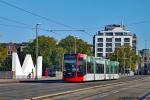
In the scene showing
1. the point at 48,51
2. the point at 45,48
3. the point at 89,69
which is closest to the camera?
the point at 89,69

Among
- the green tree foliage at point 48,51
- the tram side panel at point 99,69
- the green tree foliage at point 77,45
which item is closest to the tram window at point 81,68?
the tram side panel at point 99,69

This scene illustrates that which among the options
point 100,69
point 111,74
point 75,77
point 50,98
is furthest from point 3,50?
point 50,98

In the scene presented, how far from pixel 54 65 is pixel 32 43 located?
24430 millimetres

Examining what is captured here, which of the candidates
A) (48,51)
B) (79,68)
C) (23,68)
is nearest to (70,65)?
(79,68)

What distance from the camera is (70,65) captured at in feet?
Answer: 187

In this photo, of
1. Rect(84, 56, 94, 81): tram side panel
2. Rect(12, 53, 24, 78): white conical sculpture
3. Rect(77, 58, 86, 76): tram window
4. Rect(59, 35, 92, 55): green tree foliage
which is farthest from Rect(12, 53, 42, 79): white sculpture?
Rect(59, 35, 92, 55): green tree foliage

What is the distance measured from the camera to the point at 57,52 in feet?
494

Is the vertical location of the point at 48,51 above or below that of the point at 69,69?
above

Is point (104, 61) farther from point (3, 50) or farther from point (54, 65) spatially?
point (54, 65)

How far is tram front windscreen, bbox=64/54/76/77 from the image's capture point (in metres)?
56.9

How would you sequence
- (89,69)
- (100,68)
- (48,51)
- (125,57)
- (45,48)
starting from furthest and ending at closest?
(125,57), (45,48), (48,51), (100,68), (89,69)

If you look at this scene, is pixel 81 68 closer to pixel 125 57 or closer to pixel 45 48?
pixel 45 48

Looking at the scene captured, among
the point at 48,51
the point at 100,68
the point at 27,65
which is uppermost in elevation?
the point at 48,51

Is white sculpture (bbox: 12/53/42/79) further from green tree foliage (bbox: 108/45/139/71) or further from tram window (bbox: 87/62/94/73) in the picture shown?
green tree foliage (bbox: 108/45/139/71)
